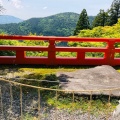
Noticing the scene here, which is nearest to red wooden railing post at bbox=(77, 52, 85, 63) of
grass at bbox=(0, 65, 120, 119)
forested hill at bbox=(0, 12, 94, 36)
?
grass at bbox=(0, 65, 120, 119)

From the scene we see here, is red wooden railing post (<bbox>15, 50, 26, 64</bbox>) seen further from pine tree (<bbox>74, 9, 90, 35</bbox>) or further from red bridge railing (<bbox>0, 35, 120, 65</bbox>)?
pine tree (<bbox>74, 9, 90, 35</bbox>)

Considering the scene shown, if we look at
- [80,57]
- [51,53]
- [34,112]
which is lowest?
[34,112]

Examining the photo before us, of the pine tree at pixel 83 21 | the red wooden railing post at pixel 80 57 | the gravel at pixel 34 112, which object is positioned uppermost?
the pine tree at pixel 83 21

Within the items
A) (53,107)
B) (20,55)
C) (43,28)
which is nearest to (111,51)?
(20,55)

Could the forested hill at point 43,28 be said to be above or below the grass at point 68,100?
above

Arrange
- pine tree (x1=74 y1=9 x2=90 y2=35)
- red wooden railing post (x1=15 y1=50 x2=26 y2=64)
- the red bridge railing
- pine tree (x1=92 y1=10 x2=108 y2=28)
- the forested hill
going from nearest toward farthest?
the red bridge railing, red wooden railing post (x1=15 y1=50 x2=26 y2=64), pine tree (x1=74 y1=9 x2=90 y2=35), pine tree (x1=92 y1=10 x2=108 y2=28), the forested hill

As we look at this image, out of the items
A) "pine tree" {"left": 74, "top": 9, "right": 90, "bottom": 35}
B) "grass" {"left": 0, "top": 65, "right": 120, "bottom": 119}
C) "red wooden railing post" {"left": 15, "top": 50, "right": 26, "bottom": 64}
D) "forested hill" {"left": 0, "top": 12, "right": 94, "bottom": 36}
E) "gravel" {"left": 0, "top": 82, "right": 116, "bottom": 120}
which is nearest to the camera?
"gravel" {"left": 0, "top": 82, "right": 116, "bottom": 120}

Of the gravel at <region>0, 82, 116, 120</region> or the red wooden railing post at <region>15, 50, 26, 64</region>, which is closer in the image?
the gravel at <region>0, 82, 116, 120</region>

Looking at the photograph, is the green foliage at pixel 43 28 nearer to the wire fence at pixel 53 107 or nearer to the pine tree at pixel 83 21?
the pine tree at pixel 83 21

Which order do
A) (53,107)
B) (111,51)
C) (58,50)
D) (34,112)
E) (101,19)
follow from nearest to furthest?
(34,112) → (53,107) → (58,50) → (111,51) → (101,19)

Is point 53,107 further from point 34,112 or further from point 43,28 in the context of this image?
point 43,28

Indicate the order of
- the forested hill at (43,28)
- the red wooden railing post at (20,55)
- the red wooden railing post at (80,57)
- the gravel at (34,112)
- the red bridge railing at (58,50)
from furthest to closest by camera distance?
the forested hill at (43,28)
the red wooden railing post at (80,57)
the red wooden railing post at (20,55)
the red bridge railing at (58,50)
the gravel at (34,112)

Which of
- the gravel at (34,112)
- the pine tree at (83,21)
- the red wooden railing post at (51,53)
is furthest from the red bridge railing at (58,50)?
the pine tree at (83,21)

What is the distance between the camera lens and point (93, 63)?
862 cm
